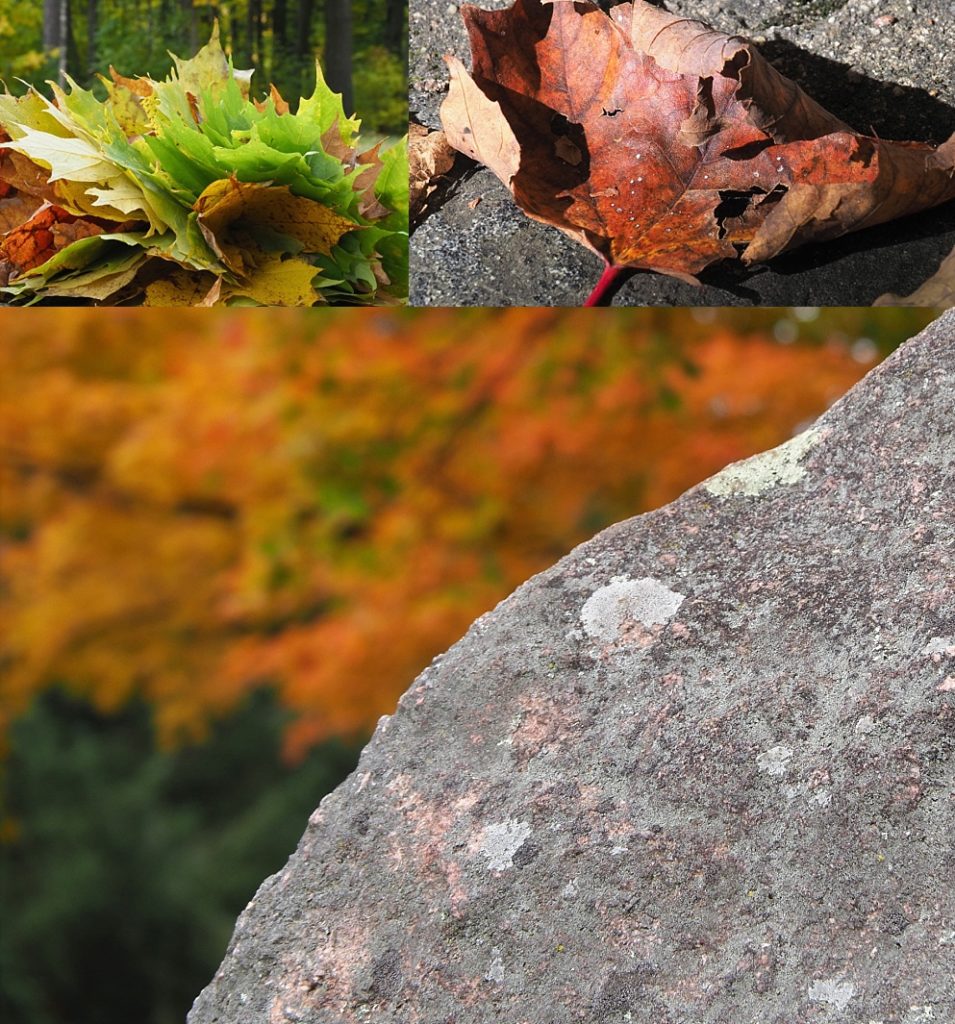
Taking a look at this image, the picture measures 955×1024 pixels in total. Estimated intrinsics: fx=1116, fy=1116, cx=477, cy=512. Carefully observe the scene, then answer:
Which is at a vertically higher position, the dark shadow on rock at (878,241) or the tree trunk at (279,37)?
the tree trunk at (279,37)

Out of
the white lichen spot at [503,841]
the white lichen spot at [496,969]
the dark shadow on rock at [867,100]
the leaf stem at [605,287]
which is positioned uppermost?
the dark shadow on rock at [867,100]

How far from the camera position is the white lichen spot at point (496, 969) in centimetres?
56

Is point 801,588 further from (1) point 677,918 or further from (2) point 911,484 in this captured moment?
(1) point 677,918

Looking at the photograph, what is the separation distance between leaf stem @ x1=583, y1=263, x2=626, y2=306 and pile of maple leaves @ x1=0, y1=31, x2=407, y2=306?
0.87 ft

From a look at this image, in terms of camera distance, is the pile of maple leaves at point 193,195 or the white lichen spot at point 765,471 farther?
the pile of maple leaves at point 193,195

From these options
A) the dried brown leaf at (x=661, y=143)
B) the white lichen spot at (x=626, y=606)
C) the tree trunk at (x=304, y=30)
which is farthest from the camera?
the tree trunk at (x=304, y=30)

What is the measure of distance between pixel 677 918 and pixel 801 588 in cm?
20

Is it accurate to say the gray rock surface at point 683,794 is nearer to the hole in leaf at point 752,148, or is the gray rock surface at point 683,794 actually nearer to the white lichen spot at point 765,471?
the white lichen spot at point 765,471

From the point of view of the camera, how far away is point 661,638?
649mm

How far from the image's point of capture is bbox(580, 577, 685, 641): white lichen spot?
0.66 meters

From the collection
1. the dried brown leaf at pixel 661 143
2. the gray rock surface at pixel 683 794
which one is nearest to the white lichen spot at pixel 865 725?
the gray rock surface at pixel 683 794

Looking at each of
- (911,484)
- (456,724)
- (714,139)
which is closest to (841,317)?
(714,139)

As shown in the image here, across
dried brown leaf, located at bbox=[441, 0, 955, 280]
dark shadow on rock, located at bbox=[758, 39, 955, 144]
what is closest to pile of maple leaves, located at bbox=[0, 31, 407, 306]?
dried brown leaf, located at bbox=[441, 0, 955, 280]

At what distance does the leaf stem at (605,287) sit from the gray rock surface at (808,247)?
0.01m
